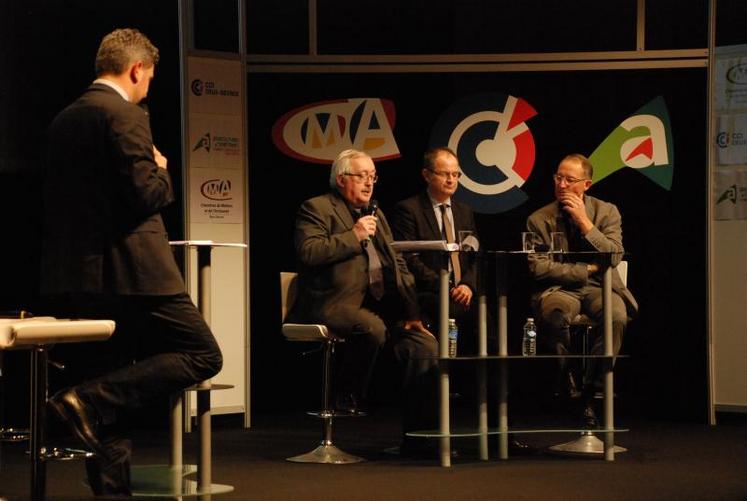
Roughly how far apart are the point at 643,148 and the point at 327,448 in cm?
305

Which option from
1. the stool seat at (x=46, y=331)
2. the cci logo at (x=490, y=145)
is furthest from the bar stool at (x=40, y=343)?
the cci logo at (x=490, y=145)

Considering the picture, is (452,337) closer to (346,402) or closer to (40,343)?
(346,402)

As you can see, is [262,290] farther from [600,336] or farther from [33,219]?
[600,336]

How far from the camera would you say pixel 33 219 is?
593 cm

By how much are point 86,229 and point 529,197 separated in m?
3.96

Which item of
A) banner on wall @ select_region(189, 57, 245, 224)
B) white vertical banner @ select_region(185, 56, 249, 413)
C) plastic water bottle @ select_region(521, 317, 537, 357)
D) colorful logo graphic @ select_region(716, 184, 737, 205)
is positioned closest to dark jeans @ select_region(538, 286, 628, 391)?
plastic water bottle @ select_region(521, 317, 537, 357)

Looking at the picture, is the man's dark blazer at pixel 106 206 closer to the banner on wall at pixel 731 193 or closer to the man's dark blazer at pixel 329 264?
the man's dark blazer at pixel 329 264

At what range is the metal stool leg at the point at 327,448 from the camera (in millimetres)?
5270

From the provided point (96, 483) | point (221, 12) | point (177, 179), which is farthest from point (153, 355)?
point (221, 12)

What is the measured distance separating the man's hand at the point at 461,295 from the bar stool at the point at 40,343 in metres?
2.34

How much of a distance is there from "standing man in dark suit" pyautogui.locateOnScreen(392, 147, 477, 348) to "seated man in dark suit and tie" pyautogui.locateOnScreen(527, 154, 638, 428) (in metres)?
0.37

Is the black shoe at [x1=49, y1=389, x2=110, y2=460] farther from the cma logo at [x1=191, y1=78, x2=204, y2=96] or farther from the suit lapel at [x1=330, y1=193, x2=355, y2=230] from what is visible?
the cma logo at [x1=191, y1=78, x2=204, y2=96]

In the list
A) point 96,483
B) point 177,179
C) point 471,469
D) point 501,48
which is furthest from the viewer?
point 501,48

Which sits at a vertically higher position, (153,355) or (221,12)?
(221,12)
